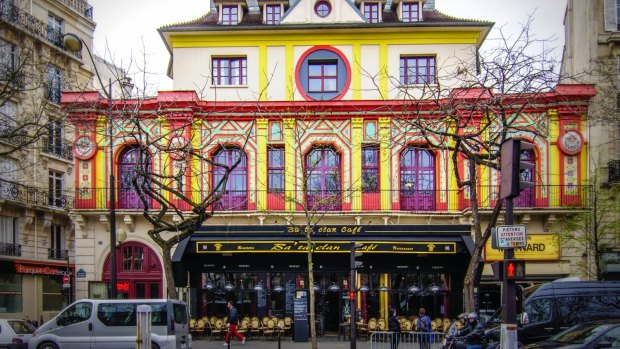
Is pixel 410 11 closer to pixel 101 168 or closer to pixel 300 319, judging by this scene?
pixel 300 319

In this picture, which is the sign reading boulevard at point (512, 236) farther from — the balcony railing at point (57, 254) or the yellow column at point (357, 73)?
the balcony railing at point (57, 254)

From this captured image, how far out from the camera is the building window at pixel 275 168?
29.4 meters

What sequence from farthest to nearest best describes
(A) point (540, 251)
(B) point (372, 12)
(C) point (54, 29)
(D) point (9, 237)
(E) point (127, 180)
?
(C) point (54, 29) → (D) point (9, 237) → (B) point (372, 12) → (E) point (127, 180) → (A) point (540, 251)

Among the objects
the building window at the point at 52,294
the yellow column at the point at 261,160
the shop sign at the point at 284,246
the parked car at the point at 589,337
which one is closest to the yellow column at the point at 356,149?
the shop sign at the point at 284,246

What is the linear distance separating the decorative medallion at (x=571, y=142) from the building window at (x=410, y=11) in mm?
8280

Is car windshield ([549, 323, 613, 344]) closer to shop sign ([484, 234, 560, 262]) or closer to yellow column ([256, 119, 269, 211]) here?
shop sign ([484, 234, 560, 262])

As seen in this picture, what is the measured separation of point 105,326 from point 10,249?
1731 cm

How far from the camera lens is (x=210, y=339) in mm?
27406

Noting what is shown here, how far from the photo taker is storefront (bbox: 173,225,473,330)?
28250 mm

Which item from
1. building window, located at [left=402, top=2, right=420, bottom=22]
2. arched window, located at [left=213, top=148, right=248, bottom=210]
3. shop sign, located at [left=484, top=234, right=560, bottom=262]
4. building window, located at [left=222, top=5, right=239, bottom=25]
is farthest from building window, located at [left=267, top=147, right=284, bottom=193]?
shop sign, located at [left=484, top=234, right=560, bottom=262]

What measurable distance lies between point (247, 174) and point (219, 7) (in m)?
7.81

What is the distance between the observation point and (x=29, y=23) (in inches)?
1423

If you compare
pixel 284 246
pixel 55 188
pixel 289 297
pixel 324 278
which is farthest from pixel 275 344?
pixel 55 188

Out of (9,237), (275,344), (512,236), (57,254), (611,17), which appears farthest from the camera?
(57,254)
